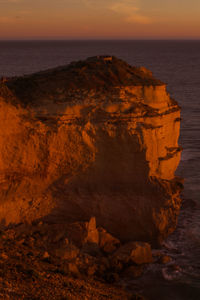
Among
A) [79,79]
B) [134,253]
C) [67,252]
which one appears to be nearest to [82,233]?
[67,252]

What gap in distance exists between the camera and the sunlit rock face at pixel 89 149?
13125mm

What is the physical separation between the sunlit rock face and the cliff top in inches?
1.3

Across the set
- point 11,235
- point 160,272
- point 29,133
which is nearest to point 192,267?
point 160,272

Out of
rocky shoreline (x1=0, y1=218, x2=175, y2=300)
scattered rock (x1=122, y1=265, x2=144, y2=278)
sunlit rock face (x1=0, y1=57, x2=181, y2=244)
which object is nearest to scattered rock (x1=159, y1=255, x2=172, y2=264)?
rocky shoreline (x1=0, y1=218, x2=175, y2=300)

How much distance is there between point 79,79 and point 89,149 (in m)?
2.45

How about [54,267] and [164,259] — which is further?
[164,259]

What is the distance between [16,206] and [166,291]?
5.61m

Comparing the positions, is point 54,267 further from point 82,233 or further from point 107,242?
point 107,242

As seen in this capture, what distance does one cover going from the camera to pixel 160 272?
13578 millimetres

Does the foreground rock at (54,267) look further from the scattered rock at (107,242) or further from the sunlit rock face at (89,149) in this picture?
the sunlit rock face at (89,149)

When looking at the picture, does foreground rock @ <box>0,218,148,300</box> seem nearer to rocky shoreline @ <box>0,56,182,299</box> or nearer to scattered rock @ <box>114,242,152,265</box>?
rocky shoreline @ <box>0,56,182,299</box>

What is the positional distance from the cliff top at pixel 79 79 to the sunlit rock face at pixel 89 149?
34 millimetres

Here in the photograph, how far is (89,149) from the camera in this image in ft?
45.2

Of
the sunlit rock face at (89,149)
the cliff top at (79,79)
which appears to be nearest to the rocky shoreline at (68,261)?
the sunlit rock face at (89,149)
